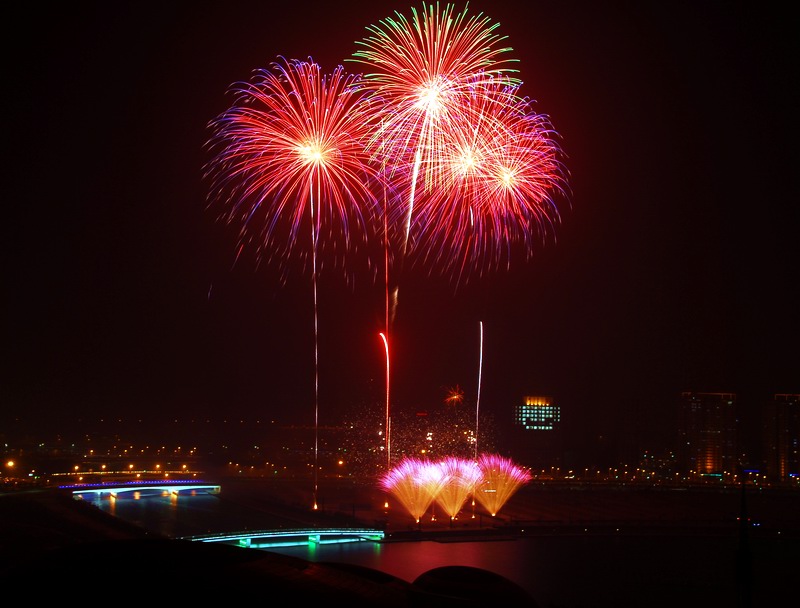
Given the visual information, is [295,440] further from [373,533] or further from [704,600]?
Result: [704,600]

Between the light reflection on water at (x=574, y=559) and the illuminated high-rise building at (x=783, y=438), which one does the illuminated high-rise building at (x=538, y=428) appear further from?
the light reflection on water at (x=574, y=559)

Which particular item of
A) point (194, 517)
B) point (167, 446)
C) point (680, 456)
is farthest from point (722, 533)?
point (167, 446)

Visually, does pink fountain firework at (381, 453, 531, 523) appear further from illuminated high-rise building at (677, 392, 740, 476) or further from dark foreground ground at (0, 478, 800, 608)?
illuminated high-rise building at (677, 392, 740, 476)

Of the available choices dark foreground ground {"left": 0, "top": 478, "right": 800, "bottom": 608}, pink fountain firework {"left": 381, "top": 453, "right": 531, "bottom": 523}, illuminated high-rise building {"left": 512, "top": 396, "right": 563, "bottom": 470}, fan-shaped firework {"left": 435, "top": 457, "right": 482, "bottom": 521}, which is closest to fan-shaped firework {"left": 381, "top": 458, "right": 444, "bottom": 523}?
pink fountain firework {"left": 381, "top": 453, "right": 531, "bottom": 523}

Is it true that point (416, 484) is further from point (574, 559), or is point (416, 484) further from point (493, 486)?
point (574, 559)

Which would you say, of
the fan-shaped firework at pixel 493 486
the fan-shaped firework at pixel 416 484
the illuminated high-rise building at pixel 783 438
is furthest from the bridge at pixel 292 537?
the illuminated high-rise building at pixel 783 438
